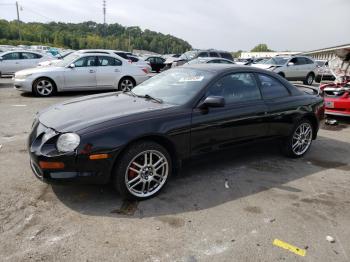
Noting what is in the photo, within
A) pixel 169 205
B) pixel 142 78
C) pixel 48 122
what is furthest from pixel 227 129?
pixel 142 78

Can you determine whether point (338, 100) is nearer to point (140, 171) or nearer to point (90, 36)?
point (140, 171)

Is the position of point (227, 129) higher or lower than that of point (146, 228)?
higher

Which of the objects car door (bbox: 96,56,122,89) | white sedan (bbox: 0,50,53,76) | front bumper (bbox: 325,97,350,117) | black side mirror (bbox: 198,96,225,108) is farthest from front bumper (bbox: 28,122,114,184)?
white sedan (bbox: 0,50,53,76)

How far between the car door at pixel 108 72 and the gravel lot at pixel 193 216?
693 centimetres

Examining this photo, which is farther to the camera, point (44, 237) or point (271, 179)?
point (271, 179)

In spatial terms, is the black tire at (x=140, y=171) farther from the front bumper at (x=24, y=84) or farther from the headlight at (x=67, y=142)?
the front bumper at (x=24, y=84)

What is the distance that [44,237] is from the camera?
296 centimetres

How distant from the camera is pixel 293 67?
17.2 meters

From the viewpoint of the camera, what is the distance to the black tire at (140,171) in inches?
137

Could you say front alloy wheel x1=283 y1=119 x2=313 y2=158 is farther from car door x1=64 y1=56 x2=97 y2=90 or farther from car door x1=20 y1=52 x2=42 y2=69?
car door x1=20 y1=52 x2=42 y2=69

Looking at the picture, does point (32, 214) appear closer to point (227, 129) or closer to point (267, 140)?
point (227, 129)

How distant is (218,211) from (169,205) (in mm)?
536

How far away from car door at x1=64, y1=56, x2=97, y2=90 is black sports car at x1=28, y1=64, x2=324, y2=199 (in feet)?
22.2

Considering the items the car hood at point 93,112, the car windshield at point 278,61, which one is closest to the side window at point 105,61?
the car hood at point 93,112
